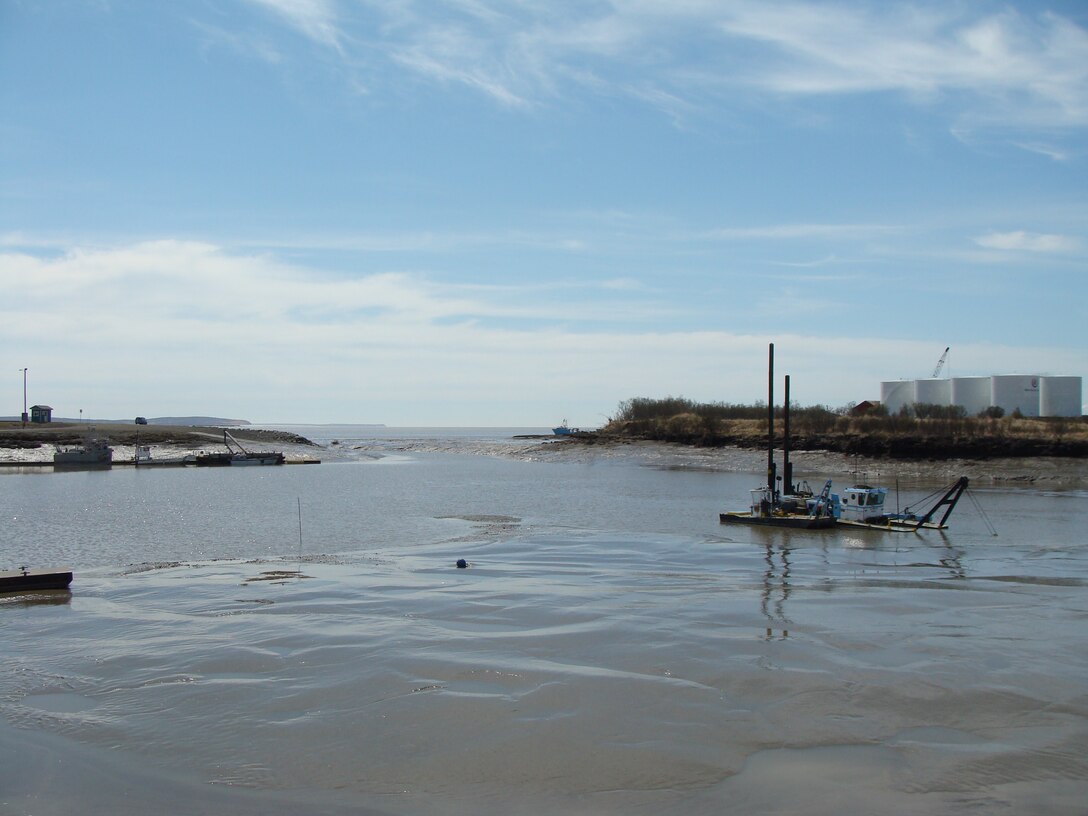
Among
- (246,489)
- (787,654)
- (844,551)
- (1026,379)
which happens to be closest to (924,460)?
(1026,379)

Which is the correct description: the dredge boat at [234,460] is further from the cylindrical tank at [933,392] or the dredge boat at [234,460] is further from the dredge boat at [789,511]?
the cylindrical tank at [933,392]

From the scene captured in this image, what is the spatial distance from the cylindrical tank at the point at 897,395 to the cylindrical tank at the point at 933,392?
71cm

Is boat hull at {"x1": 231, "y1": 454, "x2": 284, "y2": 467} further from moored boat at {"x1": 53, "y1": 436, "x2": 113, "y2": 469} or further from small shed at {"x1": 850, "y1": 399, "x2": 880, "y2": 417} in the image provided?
small shed at {"x1": 850, "y1": 399, "x2": 880, "y2": 417}

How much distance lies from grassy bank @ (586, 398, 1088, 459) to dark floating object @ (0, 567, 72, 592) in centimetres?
5631

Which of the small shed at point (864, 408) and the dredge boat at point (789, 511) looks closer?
the dredge boat at point (789, 511)

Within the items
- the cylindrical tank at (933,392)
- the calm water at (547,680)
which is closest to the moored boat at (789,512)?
Answer: the calm water at (547,680)

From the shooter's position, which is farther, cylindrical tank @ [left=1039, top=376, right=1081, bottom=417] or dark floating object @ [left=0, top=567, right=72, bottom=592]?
cylindrical tank @ [left=1039, top=376, right=1081, bottom=417]

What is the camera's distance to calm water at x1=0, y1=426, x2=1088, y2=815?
351 inches

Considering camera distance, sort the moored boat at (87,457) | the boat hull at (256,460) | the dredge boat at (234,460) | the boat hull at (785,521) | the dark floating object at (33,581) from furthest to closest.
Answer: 1. the boat hull at (256,460)
2. the dredge boat at (234,460)
3. the moored boat at (87,457)
4. the boat hull at (785,521)
5. the dark floating object at (33,581)

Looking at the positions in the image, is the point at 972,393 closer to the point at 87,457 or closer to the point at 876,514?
the point at 876,514

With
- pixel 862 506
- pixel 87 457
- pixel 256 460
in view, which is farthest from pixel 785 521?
pixel 87 457

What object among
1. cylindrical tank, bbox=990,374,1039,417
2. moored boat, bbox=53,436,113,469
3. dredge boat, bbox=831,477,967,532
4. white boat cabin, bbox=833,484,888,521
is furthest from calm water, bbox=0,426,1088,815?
cylindrical tank, bbox=990,374,1039,417

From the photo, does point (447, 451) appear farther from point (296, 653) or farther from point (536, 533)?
point (296, 653)

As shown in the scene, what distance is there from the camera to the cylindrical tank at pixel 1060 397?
81938 mm
